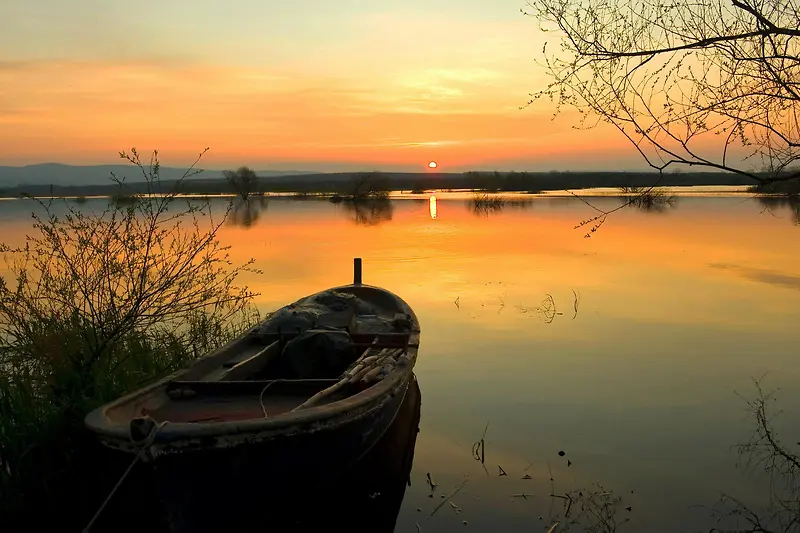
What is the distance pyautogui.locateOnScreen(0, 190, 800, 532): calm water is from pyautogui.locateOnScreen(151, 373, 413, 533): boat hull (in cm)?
139

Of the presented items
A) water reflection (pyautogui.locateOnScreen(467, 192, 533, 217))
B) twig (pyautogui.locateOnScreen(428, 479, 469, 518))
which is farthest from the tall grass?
water reflection (pyautogui.locateOnScreen(467, 192, 533, 217))

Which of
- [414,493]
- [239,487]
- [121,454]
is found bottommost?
[414,493]

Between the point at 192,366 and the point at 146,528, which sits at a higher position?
the point at 192,366

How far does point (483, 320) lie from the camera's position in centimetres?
1384

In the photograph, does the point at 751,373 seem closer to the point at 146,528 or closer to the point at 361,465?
the point at 361,465

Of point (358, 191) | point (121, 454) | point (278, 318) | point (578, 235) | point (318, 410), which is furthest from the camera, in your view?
point (358, 191)

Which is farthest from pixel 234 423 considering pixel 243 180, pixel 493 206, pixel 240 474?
pixel 243 180

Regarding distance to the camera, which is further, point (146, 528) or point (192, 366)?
point (192, 366)

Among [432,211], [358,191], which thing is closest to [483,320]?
[432,211]

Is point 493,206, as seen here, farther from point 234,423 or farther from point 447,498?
point 234,423

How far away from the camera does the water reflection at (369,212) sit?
39719 millimetres

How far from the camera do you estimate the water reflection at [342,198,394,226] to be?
39.7m

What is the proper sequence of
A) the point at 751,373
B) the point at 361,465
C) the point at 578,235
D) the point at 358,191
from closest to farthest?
the point at 361,465
the point at 751,373
the point at 578,235
the point at 358,191

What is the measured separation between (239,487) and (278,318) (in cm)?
404
